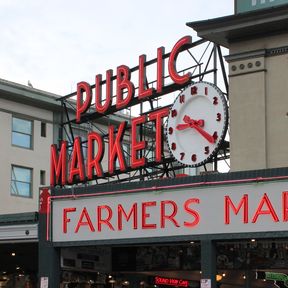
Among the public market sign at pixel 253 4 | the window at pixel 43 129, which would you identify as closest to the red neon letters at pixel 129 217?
the public market sign at pixel 253 4

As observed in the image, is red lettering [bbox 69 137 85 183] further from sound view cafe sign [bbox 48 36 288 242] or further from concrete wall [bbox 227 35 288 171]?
concrete wall [bbox 227 35 288 171]

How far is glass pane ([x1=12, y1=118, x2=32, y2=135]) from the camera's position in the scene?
48650 millimetres

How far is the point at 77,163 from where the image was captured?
34.7 metres

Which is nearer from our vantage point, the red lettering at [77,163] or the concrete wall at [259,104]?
the concrete wall at [259,104]

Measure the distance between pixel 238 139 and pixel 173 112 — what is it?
435 cm

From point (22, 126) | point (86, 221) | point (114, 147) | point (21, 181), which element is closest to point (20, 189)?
point (21, 181)

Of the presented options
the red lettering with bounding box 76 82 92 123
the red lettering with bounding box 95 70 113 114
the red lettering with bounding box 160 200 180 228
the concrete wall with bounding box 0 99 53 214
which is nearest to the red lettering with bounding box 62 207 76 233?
the red lettering with bounding box 160 200 180 228

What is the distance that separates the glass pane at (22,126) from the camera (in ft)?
160

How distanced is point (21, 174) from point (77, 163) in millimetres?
15043

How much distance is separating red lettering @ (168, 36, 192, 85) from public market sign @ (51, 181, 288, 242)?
806cm

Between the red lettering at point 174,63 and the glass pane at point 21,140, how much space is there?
63.4ft

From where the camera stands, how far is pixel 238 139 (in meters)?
26.1

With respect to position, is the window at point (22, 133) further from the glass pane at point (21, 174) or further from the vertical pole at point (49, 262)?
the vertical pole at point (49, 262)

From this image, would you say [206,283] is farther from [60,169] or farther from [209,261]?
[60,169]
